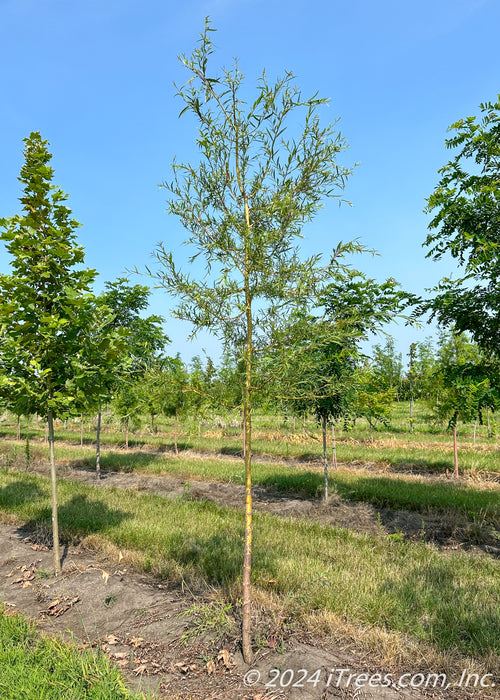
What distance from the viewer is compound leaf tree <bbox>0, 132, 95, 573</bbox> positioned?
698 cm

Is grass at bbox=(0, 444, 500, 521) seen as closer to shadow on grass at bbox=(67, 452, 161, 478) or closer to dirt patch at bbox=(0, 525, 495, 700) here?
shadow on grass at bbox=(67, 452, 161, 478)

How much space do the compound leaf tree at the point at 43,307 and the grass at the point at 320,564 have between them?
1991 millimetres

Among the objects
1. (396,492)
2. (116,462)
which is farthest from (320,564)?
(116,462)

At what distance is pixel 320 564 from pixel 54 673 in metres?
3.78

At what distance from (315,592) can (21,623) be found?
3.60m

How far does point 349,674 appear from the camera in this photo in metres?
4.16

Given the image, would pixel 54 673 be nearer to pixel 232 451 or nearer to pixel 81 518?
pixel 81 518

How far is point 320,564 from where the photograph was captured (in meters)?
6.53

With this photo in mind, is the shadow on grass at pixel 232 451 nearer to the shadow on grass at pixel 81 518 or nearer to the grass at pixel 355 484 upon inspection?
the grass at pixel 355 484

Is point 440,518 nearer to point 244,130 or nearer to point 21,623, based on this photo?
point 21,623

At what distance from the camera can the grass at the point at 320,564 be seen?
4.98m

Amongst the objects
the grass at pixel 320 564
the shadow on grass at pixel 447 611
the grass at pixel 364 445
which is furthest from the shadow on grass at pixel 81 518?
the shadow on grass at pixel 447 611

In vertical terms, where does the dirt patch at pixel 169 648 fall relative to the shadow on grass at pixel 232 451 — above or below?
above

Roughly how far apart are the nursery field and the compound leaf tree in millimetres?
1744
